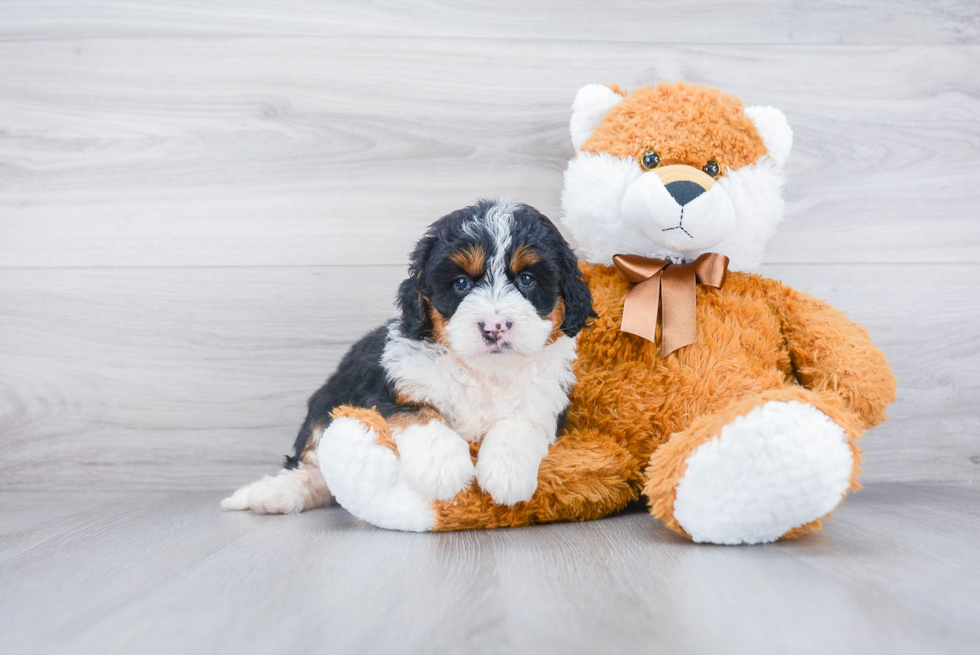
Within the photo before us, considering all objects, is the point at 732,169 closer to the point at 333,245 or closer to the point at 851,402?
the point at 851,402

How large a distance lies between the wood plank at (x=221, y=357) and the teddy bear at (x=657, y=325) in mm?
478

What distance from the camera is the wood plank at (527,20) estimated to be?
1943 mm

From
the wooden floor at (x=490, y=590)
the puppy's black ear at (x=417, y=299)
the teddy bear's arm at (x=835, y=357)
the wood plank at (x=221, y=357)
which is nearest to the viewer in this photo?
the wooden floor at (x=490, y=590)

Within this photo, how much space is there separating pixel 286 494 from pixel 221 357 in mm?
571

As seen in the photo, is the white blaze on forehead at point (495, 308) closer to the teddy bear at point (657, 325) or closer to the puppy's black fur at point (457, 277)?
the puppy's black fur at point (457, 277)

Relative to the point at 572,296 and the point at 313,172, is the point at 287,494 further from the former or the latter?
the point at 313,172

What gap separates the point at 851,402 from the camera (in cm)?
142

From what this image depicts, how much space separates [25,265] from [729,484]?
6.34ft

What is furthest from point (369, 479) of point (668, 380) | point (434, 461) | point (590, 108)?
point (590, 108)

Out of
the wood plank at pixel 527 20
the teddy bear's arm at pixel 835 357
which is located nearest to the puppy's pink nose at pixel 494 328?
the teddy bear's arm at pixel 835 357

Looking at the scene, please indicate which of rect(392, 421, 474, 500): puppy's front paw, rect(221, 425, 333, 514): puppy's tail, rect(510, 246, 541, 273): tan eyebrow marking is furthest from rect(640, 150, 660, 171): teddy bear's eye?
rect(221, 425, 333, 514): puppy's tail

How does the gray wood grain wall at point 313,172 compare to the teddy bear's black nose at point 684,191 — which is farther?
the gray wood grain wall at point 313,172

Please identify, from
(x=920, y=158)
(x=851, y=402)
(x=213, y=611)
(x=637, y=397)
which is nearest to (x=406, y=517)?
(x=213, y=611)

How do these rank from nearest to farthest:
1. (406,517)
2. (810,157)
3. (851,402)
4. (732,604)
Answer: (732,604)
(406,517)
(851,402)
(810,157)
